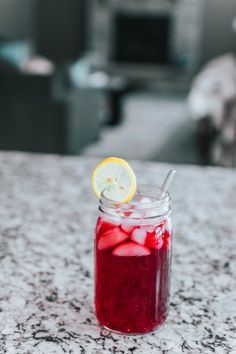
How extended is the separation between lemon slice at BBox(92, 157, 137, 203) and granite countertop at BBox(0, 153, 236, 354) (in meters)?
0.16

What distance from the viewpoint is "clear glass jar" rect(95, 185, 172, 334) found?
704 millimetres

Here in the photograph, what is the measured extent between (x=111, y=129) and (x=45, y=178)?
15.0ft

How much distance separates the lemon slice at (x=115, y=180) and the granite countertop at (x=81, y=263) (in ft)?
0.52

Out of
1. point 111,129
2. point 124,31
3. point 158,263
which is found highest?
point 158,263

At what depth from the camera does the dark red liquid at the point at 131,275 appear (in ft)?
2.31

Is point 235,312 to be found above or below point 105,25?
above

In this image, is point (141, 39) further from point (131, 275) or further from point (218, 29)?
point (131, 275)

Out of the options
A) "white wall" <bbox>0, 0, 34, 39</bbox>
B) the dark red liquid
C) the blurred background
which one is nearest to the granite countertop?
the dark red liquid

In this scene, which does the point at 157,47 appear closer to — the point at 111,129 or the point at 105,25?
the point at 105,25

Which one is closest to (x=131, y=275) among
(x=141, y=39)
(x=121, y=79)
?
(x=121, y=79)

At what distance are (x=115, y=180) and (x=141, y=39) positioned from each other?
7580 mm

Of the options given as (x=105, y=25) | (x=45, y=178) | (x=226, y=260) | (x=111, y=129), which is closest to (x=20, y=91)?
(x=111, y=129)

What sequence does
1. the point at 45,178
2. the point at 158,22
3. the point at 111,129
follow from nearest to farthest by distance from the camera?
the point at 45,178
the point at 111,129
the point at 158,22

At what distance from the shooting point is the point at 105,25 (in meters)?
7.98
